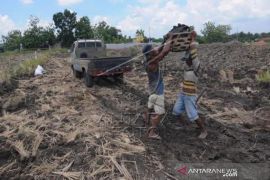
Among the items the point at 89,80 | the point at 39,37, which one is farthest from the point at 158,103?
the point at 39,37

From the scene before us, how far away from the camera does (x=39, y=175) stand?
7004 mm

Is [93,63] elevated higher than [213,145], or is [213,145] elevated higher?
[93,63]

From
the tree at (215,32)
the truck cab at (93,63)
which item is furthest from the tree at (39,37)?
the truck cab at (93,63)

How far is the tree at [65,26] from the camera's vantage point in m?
64.5

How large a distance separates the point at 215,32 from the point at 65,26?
22969mm

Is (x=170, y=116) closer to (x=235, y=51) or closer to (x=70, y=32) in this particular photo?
(x=235, y=51)

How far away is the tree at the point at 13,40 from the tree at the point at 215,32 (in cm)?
2908

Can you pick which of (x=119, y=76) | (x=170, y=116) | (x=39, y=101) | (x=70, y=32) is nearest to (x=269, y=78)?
(x=119, y=76)

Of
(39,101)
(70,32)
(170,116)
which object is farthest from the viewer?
(70,32)

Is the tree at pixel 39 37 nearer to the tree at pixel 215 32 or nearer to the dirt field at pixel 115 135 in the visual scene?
the tree at pixel 215 32

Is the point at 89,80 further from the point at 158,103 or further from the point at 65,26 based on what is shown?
the point at 65,26

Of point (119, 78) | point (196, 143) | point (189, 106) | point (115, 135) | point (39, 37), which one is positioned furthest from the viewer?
point (39, 37)

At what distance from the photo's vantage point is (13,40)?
7244cm

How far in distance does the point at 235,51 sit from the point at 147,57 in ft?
62.1
